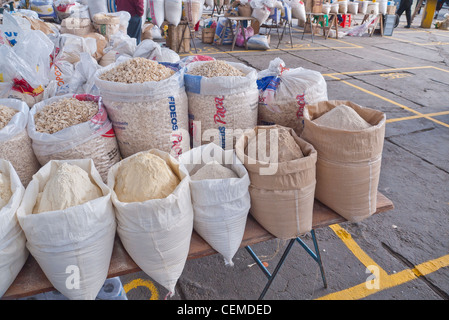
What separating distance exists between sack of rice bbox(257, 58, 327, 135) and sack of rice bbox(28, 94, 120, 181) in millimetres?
836

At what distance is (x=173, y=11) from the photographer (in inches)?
248

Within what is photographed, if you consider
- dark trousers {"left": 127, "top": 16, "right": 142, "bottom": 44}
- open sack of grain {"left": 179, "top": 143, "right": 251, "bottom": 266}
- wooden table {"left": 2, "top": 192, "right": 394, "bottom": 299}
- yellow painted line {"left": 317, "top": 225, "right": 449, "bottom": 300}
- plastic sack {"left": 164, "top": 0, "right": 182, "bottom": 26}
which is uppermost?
plastic sack {"left": 164, "top": 0, "right": 182, "bottom": 26}

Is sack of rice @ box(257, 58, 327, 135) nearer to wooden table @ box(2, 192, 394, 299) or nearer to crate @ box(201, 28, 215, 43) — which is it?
wooden table @ box(2, 192, 394, 299)

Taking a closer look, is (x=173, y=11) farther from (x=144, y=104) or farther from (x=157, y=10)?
(x=144, y=104)

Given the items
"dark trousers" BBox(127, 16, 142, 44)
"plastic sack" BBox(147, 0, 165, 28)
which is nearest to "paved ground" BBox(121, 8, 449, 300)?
"dark trousers" BBox(127, 16, 142, 44)

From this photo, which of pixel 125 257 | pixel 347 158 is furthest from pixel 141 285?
pixel 347 158

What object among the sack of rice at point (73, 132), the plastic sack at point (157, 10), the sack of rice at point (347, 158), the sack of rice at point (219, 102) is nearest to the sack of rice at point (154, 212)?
the sack of rice at point (73, 132)

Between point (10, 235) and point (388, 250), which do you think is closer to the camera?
point (10, 235)

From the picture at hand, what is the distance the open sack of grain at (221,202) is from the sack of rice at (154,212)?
5cm

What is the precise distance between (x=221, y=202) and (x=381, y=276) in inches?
56.1

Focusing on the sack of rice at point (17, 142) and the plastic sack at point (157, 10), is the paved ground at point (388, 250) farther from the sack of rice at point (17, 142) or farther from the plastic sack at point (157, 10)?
the plastic sack at point (157, 10)

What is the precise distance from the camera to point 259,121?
6.18ft

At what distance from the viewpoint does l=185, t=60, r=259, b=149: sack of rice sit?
1.53 meters

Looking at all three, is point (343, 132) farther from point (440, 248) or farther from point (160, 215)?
point (440, 248)
